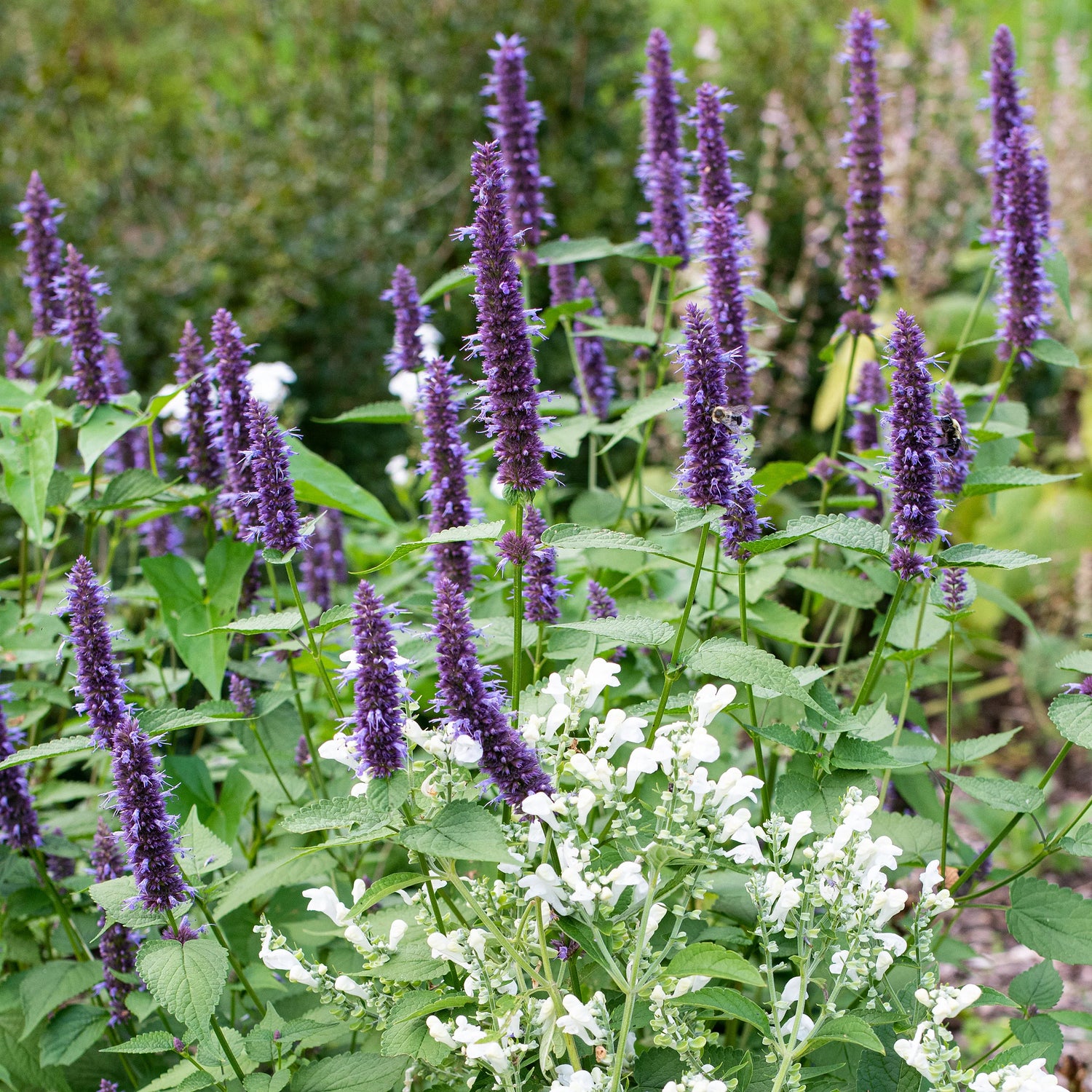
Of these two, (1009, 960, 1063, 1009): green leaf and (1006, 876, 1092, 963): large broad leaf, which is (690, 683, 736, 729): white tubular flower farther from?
(1009, 960, 1063, 1009): green leaf

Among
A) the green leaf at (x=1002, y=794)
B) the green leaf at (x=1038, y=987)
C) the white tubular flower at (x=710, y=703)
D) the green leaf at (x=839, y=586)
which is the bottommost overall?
the green leaf at (x=1038, y=987)

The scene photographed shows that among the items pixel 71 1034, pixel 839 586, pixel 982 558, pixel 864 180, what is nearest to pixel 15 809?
pixel 71 1034

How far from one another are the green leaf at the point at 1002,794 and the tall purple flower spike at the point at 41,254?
250 cm

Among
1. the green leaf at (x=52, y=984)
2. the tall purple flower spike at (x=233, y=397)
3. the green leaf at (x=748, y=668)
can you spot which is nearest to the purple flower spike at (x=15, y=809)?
the green leaf at (x=52, y=984)

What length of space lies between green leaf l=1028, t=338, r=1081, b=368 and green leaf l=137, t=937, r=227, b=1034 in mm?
2378

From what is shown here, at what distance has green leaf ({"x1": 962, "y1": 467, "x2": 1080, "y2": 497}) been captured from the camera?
2.12 meters

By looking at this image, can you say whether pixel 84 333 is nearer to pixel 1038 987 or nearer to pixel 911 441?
pixel 911 441

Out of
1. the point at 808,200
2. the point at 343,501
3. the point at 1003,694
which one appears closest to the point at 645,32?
the point at 808,200

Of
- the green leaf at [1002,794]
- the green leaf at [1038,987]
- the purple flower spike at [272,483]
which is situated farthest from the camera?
the green leaf at [1038,987]

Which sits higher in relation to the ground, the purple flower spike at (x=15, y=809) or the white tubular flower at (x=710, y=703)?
the white tubular flower at (x=710, y=703)

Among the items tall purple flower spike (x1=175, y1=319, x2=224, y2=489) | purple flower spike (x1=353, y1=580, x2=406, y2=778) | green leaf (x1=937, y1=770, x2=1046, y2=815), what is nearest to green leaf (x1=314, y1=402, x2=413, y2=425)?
tall purple flower spike (x1=175, y1=319, x2=224, y2=489)

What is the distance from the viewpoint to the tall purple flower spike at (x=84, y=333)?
2.75 metres

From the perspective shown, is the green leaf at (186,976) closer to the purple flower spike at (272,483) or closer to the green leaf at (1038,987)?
the purple flower spike at (272,483)

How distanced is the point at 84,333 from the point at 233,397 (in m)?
0.60
